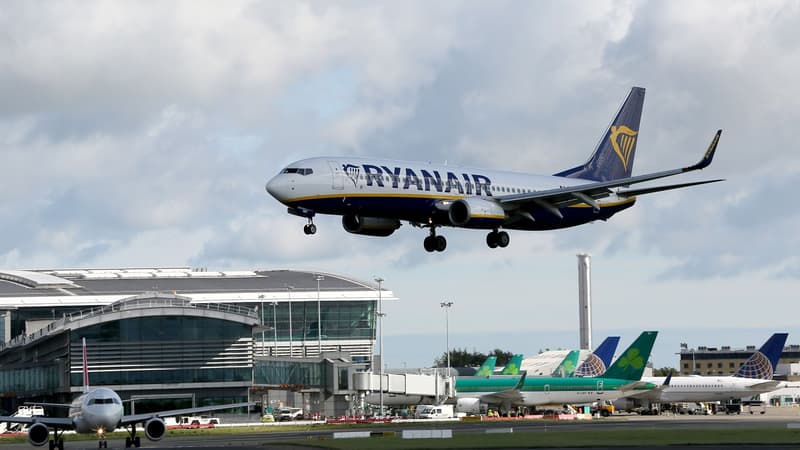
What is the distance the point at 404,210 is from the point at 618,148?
26.7 m

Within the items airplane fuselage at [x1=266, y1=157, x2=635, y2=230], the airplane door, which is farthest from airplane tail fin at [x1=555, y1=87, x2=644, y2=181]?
the airplane door

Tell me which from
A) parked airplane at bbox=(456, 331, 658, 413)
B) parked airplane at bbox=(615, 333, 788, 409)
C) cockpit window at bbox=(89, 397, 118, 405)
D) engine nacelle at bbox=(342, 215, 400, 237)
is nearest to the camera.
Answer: cockpit window at bbox=(89, 397, 118, 405)

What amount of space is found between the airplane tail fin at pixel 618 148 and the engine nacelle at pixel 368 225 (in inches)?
753

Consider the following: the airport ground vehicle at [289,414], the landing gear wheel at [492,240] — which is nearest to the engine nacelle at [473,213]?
the landing gear wheel at [492,240]

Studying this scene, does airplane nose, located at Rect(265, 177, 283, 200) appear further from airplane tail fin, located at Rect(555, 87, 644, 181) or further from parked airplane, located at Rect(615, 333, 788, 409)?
parked airplane, located at Rect(615, 333, 788, 409)

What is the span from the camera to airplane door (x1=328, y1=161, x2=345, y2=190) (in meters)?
68.5

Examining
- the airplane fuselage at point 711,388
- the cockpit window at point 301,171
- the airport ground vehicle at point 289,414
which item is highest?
the cockpit window at point 301,171

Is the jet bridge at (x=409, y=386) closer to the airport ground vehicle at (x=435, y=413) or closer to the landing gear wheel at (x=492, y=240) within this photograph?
the airport ground vehicle at (x=435, y=413)

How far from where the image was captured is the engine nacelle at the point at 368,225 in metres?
72.8

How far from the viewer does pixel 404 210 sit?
2822 inches

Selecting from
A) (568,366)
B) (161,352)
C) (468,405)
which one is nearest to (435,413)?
(468,405)

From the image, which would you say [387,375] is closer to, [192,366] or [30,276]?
[192,366]

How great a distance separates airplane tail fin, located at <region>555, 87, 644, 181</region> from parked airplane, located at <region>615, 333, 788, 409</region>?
50794 millimetres

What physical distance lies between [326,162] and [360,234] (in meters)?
5.92
